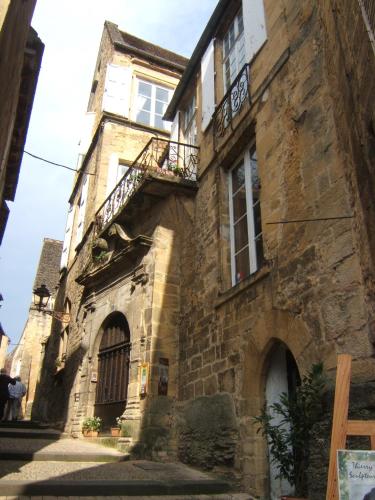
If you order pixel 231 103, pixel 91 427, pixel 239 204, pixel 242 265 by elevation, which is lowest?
pixel 91 427

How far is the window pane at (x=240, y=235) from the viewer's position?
672 centimetres

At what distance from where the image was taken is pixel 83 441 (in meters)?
8.41

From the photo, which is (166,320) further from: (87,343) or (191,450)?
(87,343)

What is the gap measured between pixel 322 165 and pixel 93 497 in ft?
13.1

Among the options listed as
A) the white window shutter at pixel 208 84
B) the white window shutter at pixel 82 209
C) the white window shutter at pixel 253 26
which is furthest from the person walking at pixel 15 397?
the white window shutter at pixel 253 26

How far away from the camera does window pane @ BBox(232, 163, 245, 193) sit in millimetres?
7098

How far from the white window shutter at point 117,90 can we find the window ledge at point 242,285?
8.27 m

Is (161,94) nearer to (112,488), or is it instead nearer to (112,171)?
(112,171)

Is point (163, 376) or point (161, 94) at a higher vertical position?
point (161, 94)

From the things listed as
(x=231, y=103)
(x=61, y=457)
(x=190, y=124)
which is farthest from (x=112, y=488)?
(x=190, y=124)

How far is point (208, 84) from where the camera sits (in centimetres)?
859

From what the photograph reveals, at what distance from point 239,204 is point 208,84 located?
280 centimetres

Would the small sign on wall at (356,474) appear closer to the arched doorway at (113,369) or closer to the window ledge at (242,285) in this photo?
the window ledge at (242,285)

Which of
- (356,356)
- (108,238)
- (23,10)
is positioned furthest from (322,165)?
(108,238)
